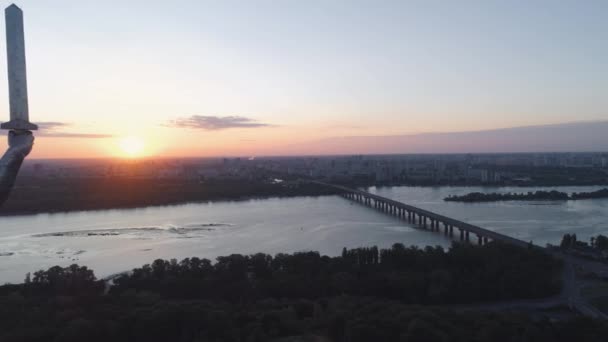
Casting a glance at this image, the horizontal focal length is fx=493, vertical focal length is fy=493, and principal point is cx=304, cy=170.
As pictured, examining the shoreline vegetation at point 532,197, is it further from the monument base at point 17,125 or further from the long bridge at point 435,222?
the monument base at point 17,125

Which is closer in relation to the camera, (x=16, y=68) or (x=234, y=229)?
(x=16, y=68)

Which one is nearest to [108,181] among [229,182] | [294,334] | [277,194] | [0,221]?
[229,182]

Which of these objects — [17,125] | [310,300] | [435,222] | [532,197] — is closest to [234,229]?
[435,222]

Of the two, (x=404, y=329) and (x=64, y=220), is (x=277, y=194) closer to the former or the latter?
(x=64, y=220)

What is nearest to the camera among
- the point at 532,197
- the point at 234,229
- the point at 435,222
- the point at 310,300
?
the point at 310,300

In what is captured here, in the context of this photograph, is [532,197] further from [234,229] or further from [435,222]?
[234,229]

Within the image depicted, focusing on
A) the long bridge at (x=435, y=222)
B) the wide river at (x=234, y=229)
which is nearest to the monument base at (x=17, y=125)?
the wide river at (x=234, y=229)
